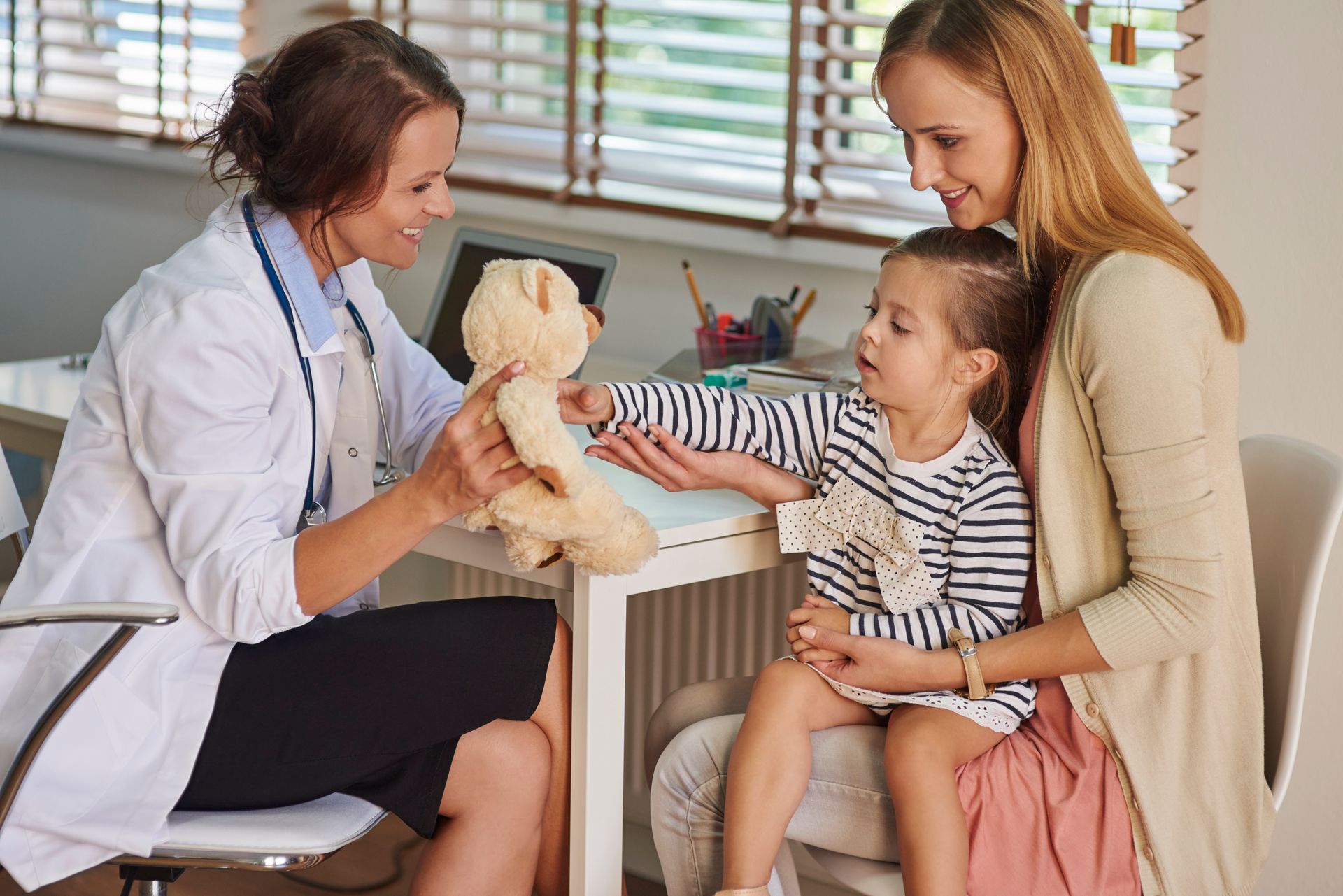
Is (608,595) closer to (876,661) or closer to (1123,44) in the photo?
(876,661)

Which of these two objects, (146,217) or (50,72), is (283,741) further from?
(50,72)

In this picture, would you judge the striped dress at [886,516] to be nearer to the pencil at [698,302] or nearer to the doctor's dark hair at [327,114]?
the doctor's dark hair at [327,114]

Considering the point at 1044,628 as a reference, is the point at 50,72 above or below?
above

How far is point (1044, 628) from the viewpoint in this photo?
4.03 feet

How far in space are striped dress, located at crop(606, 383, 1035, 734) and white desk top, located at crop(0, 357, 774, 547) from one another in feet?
0.17

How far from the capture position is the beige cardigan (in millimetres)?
1159

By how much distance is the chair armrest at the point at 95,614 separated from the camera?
3.55 feet

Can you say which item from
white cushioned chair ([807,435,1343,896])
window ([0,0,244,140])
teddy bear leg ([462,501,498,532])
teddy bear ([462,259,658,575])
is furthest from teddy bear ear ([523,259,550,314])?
window ([0,0,244,140])

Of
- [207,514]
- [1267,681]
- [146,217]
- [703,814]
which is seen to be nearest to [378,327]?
[207,514]

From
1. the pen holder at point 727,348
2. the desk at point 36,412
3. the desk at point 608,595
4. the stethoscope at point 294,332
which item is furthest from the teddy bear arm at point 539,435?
the desk at point 36,412

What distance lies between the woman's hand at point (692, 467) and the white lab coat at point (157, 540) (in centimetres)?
30

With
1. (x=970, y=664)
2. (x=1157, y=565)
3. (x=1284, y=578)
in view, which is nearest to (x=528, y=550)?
(x=970, y=664)

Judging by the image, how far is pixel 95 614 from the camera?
108cm

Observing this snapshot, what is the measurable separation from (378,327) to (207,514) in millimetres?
421
